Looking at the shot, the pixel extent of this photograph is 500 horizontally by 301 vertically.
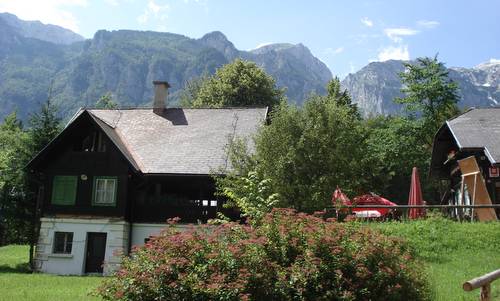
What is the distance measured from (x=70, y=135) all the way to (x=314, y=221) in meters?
18.9

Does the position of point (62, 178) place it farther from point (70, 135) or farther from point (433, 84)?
point (433, 84)

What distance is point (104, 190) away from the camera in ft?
84.8

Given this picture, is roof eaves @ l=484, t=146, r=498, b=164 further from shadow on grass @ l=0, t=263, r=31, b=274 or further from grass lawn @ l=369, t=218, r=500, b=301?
shadow on grass @ l=0, t=263, r=31, b=274

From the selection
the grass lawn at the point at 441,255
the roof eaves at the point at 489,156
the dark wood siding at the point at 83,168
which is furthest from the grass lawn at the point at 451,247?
the dark wood siding at the point at 83,168

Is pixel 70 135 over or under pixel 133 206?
over

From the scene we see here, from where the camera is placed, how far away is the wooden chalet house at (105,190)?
25.2 metres

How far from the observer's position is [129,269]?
9805 mm

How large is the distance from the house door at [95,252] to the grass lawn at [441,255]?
232 inches

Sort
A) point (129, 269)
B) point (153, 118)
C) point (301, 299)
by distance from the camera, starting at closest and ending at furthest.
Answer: point (301, 299) < point (129, 269) < point (153, 118)

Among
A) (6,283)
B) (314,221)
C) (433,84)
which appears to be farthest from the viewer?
(433,84)

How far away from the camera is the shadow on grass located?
24891 mm

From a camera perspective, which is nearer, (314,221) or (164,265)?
(164,265)

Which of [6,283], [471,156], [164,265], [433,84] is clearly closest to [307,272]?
[164,265]

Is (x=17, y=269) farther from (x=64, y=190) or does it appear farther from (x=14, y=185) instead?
(x=14, y=185)
